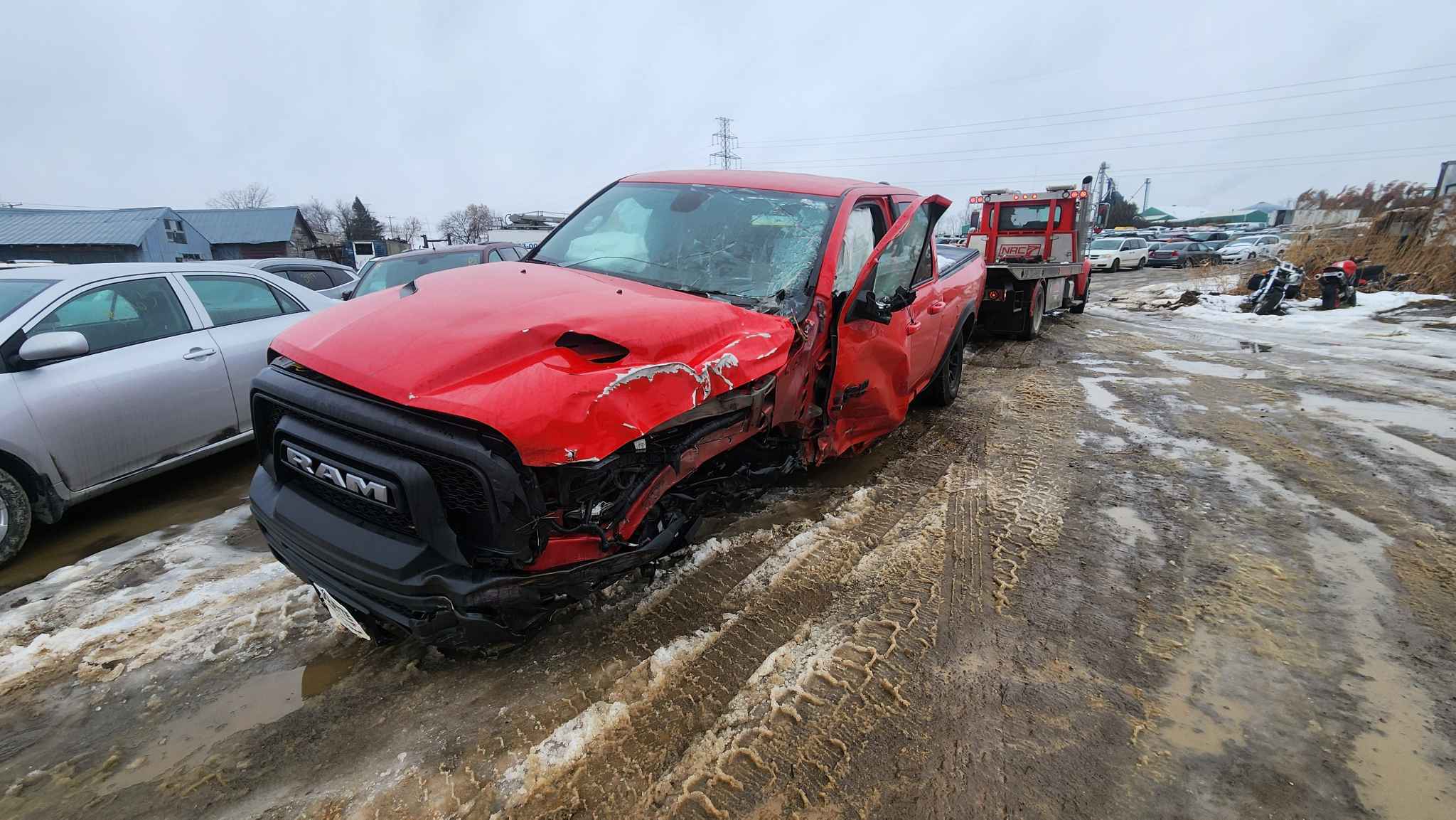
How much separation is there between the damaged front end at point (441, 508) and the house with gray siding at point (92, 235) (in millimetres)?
44320

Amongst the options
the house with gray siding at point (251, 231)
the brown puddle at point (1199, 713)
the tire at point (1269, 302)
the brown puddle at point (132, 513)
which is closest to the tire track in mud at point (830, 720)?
the brown puddle at point (1199, 713)

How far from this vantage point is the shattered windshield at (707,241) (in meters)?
3.12

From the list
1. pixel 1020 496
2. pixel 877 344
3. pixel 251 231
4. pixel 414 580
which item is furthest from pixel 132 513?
pixel 251 231

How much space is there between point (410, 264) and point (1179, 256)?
30.2 meters

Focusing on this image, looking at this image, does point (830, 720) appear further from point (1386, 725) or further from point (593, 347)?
point (1386, 725)

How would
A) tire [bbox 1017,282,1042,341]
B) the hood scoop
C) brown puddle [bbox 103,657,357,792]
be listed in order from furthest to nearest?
tire [bbox 1017,282,1042,341]
the hood scoop
brown puddle [bbox 103,657,357,792]

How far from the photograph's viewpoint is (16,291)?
355 centimetres

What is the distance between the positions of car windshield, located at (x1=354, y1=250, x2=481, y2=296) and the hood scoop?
543cm

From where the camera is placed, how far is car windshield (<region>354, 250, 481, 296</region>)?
23.1 feet

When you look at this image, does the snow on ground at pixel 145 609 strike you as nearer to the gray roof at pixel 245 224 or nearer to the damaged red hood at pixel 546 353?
the damaged red hood at pixel 546 353

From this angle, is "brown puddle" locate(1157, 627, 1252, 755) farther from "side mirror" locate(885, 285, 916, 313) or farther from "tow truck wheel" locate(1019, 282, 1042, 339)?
"tow truck wheel" locate(1019, 282, 1042, 339)

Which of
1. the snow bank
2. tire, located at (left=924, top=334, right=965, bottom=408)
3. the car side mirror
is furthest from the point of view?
the snow bank

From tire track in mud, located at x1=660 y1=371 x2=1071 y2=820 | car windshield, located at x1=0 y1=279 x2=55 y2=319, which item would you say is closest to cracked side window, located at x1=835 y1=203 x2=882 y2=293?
tire track in mud, located at x1=660 y1=371 x2=1071 y2=820

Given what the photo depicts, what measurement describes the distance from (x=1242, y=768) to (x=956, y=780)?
0.92 metres
